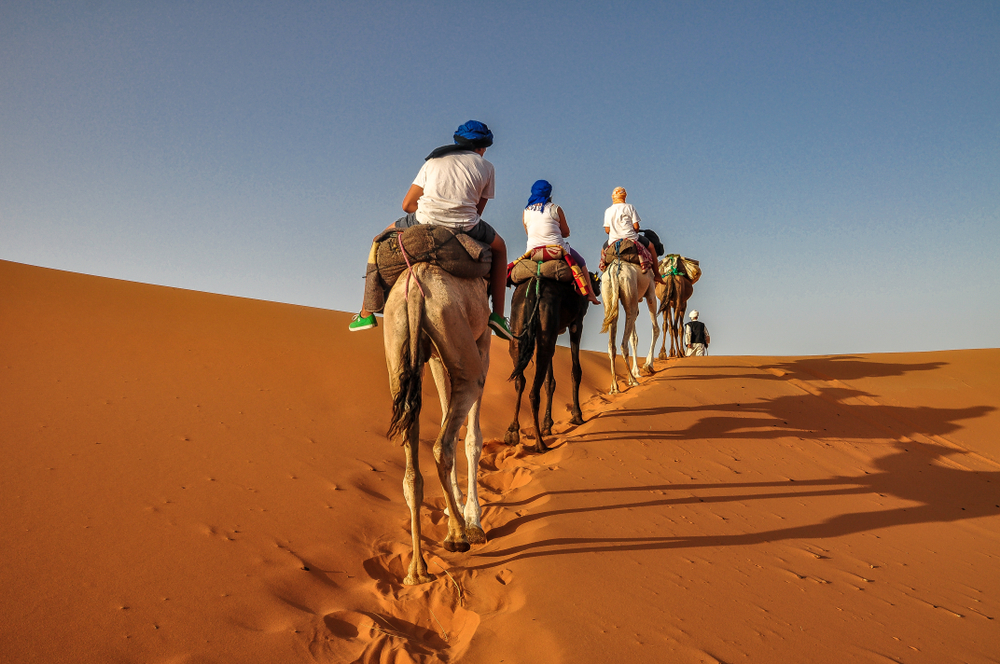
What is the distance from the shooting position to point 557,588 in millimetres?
3441

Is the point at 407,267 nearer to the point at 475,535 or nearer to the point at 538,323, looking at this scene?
the point at 475,535

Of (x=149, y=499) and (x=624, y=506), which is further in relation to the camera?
(x=624, y=506)

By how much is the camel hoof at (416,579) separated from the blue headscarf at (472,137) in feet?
9.46

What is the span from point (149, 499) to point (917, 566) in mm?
5651

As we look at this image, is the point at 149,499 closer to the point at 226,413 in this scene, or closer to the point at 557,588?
the point at 226,413

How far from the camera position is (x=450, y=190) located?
164 inches

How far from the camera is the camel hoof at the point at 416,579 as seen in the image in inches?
143

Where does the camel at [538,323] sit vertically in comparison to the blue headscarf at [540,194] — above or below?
below

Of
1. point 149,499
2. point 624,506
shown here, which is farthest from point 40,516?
point 624,506

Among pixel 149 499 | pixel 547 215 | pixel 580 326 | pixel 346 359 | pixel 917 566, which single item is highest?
pixel 547 215

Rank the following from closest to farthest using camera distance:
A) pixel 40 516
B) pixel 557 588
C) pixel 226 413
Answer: pixel 557 588
pixel 40 516
pixel 226 413

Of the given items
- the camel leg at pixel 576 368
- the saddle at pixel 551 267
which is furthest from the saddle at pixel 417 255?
the camel leg at pixel 576 368

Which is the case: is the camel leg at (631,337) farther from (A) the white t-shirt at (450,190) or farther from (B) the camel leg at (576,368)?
(A) the white t-shirt at (450,190)

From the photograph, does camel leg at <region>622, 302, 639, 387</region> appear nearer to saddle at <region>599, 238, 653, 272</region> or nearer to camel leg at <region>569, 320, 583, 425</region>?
saddle at <region>599, 238, 653, 272</region>
